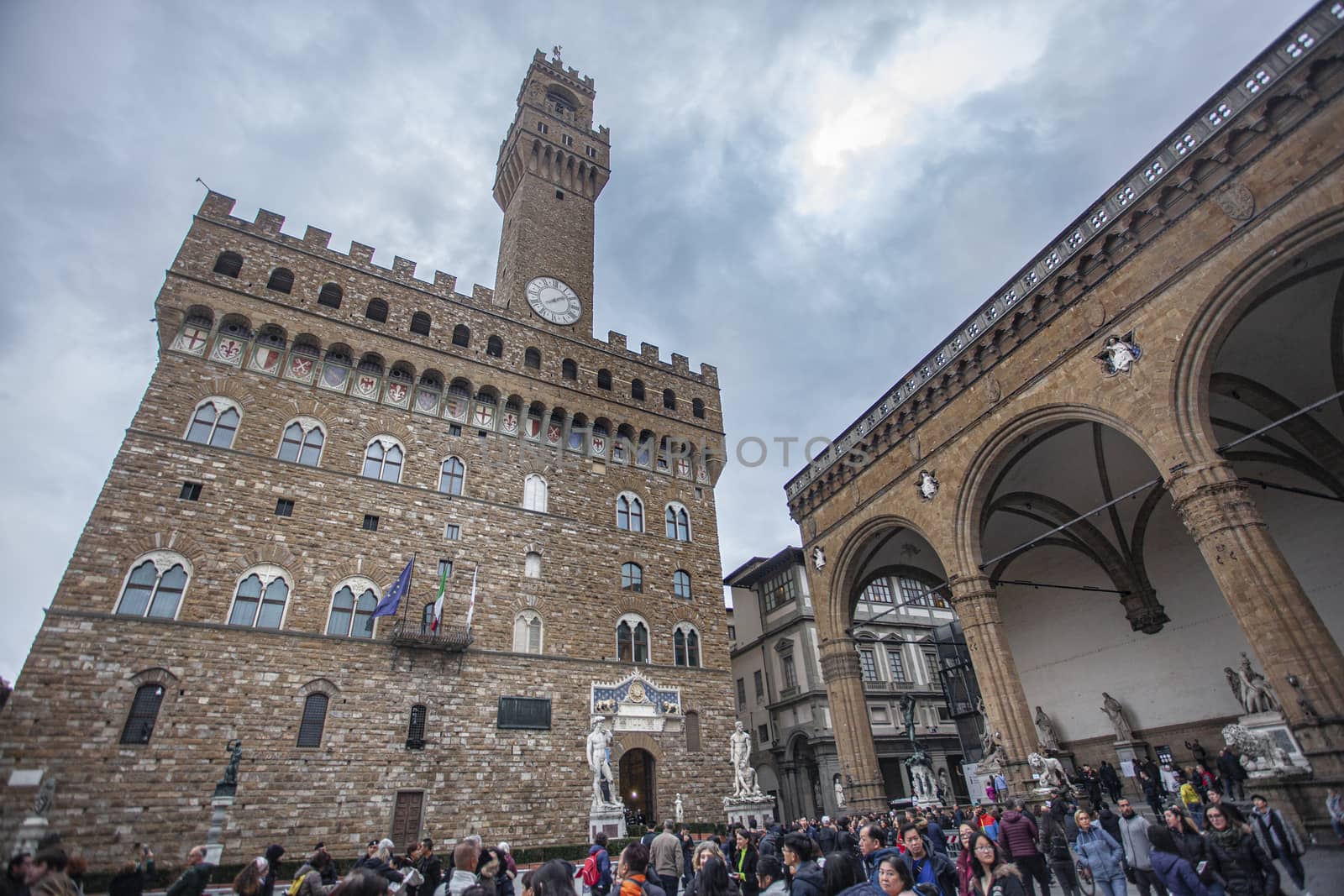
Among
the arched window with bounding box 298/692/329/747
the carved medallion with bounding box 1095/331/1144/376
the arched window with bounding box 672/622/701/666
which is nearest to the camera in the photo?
the carved medallion with bounding box 1095/331/1144/376

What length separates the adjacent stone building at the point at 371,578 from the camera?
49.0 feet

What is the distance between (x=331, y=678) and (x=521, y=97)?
2828 centimetres

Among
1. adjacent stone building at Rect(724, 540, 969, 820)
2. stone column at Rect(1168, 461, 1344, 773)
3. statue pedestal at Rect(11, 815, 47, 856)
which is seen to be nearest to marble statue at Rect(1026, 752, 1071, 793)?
stone column at Rect(1168, 461, 1344, 773)

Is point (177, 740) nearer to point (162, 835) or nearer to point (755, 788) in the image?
point (162, 835)

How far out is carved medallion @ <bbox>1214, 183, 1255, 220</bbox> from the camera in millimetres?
10234

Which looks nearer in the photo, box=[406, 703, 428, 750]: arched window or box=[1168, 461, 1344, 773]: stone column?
box=[1168, 461, 1344, 773]: stone column

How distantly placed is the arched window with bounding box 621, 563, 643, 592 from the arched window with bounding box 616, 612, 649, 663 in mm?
976

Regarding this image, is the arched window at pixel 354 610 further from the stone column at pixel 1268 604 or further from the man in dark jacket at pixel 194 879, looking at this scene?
the stone column at pixel 1268 604

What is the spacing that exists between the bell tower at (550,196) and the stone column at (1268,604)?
2160 centimetres

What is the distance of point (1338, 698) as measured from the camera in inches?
330

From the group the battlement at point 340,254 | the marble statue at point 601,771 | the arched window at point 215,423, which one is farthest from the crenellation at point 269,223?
the marble statue at point 601,771

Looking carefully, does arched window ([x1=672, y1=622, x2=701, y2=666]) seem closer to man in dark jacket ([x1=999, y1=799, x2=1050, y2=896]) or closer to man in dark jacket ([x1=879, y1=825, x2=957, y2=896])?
man in dark jacket ([x1=999, y1=799, x2=1050, y2=896])

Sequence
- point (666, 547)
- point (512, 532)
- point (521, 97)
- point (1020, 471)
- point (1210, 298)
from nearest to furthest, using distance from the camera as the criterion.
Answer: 1. point (1210, 298)
2. point (1020, 471)
3. point (512, 532)
4. point (666, 547)
5. point (521, 97)

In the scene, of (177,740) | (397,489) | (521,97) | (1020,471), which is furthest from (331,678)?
(521,97)
